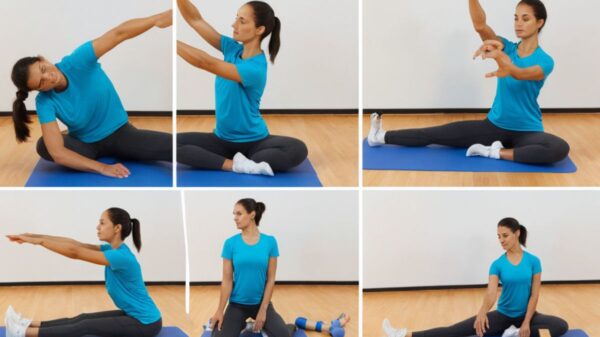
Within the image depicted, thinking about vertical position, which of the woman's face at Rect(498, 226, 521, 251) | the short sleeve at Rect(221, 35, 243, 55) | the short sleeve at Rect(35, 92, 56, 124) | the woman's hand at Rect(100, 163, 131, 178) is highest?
the short sleeve at Rect(221, 35, 243, 55)

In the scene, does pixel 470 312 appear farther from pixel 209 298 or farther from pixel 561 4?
pixel 561 4

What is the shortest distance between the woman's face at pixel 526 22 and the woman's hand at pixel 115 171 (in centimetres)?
164

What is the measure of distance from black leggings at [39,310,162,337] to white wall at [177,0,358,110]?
1090 millimetres

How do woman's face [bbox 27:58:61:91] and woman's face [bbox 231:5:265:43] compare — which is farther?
woman's face [bbox 231:5:265:43]

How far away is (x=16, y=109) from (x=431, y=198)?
5.79 feet

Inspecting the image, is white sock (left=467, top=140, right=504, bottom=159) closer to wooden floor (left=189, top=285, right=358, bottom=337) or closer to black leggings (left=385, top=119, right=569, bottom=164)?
black leggings (left=385, top=119, right=569, bottom=164)

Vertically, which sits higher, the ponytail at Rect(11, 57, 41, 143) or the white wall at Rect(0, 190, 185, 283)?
the ponytail at Rect(11, 57, 41, 143)

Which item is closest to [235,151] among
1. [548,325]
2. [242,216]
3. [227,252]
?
[242,216]

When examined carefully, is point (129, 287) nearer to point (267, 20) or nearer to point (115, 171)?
point (115, 171)

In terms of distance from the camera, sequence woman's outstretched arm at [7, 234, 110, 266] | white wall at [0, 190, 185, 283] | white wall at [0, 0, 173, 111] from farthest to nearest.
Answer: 1. white wall at [0, 0, 173, 111]
2. white wall at [0, 190, 185, 283]
3. woman's outstretched arm at [7, 234, 110, 266]

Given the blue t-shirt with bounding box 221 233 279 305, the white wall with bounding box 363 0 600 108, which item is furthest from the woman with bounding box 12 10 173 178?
the white wall with bounding box 363 0 600 108

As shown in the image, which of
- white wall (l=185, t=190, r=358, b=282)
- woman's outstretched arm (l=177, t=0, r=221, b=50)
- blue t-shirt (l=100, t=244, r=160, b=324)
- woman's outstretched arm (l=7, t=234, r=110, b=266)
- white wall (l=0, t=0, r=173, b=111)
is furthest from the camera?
white wall (l=0, t=0, r=173, b=111)

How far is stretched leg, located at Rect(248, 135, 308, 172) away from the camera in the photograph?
365 centimetres

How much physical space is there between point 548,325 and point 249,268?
3.81ft
